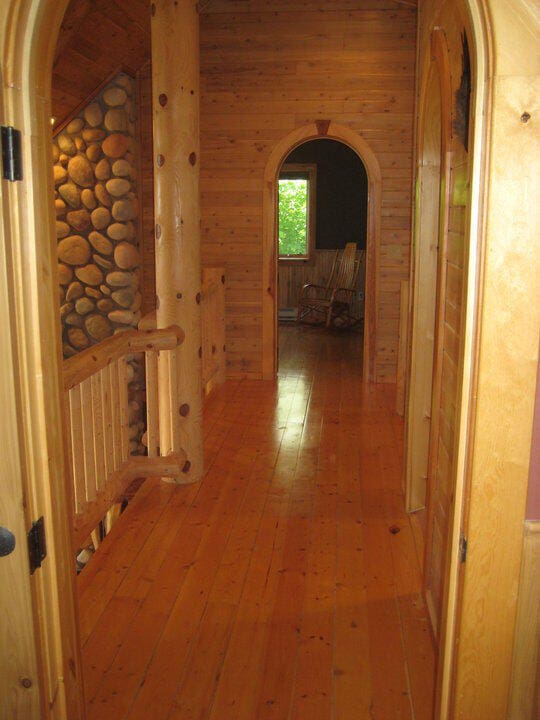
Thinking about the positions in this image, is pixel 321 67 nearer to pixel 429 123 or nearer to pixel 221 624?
pixel 429 123

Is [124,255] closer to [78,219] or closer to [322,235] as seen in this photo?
[78,219]

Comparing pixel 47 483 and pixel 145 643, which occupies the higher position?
pixel 47 483

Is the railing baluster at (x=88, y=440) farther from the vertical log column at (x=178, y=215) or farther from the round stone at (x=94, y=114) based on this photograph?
the round stone at (x=94, y=114)

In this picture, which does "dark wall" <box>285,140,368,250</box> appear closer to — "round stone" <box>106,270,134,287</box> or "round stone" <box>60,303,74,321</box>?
"round stone" <box>106,270,134,287</box>

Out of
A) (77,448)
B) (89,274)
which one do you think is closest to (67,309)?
(89,274)

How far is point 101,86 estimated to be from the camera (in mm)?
6078

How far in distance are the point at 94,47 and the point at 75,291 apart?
2.16 metres

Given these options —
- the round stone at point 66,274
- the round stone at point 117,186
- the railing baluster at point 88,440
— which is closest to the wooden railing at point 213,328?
the round stone at point 117,186

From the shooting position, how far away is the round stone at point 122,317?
6.51m

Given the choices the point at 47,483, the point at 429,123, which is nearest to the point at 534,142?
the point at 47,483

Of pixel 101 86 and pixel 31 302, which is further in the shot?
pixel 101 86

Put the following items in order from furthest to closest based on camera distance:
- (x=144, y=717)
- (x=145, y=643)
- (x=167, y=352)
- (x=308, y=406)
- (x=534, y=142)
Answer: (x=308, y=406) < (x=167, y=352) < (x=145, y=643) < (x=144, y=717) < (x=534, y=142)

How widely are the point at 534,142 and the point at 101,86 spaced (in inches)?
220

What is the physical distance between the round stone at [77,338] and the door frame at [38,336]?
17.0 ft
